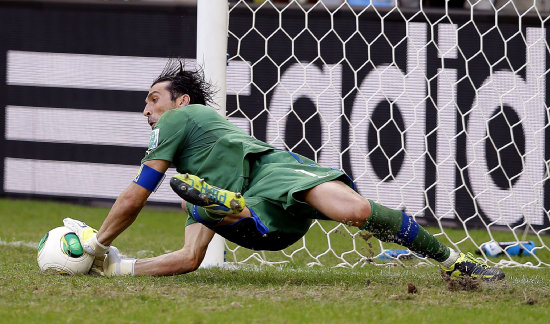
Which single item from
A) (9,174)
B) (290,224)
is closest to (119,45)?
(9,174)

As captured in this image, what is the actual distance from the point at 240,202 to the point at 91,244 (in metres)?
0.84

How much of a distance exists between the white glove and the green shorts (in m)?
0.38

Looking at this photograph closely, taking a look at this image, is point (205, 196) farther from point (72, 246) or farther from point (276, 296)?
point (72, 246)

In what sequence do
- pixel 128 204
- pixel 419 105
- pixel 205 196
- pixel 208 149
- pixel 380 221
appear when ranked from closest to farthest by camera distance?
1. pixel 205 196
2. pixel 380 221
3. pixel 128 204
4. pixel 208 149
5. pixel 419 105

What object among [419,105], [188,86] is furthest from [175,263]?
[419,105]

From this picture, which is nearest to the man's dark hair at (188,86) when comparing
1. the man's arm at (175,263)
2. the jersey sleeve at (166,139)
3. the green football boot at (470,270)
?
the jersey sleeve at (166,139)

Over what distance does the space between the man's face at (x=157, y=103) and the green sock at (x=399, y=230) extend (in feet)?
3.59

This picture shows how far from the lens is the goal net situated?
511 centimetres

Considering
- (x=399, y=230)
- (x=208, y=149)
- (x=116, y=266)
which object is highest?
(x=208, y=149)

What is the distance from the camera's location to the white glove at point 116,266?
3.44 meters

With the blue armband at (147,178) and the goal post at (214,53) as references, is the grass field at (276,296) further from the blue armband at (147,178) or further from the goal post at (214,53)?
the blue armband at (147,178)

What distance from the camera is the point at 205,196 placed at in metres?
2.87

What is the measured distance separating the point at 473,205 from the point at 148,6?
2979mm

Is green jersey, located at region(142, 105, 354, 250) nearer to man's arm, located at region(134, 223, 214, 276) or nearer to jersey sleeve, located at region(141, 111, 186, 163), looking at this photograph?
jersey sleeve, located at region(141, 111, 186, 163)
